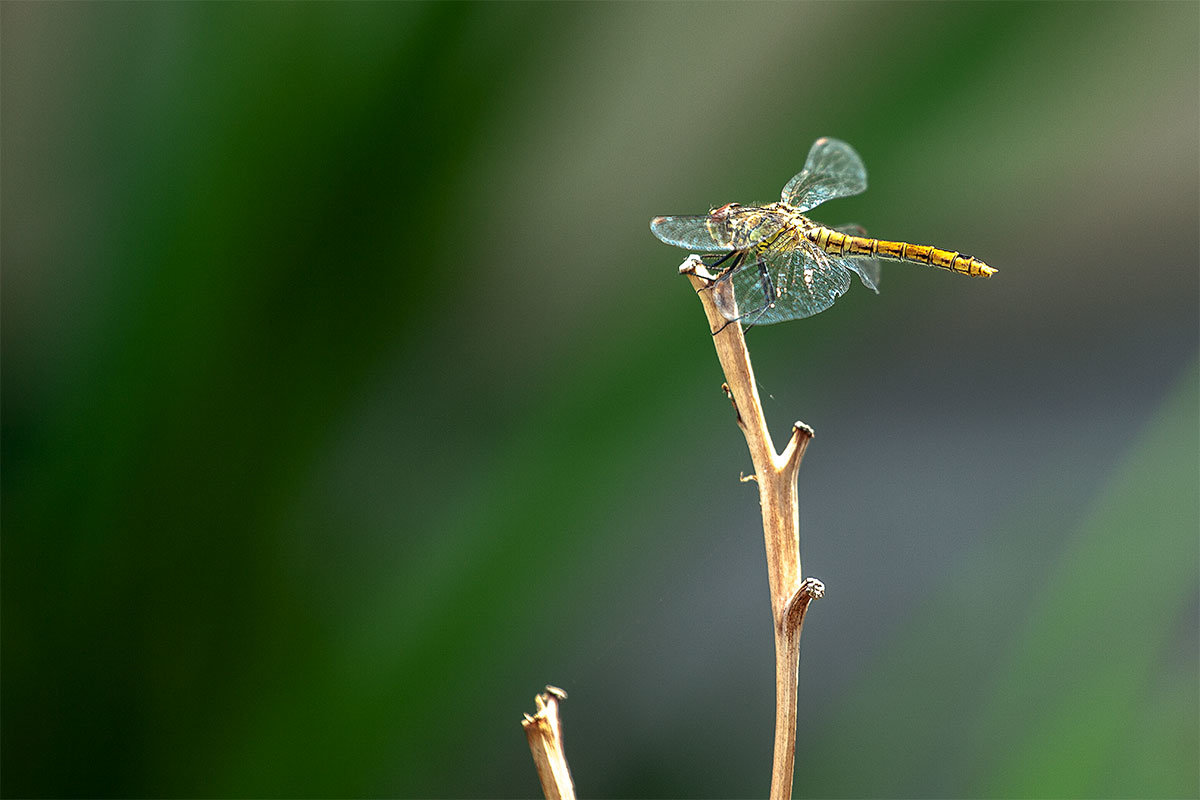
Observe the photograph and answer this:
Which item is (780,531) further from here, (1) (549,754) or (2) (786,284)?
(2) (786,284)

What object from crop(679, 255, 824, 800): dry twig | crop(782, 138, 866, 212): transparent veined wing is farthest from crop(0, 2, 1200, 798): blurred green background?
crop(679, 255, 824, 800): dry twig

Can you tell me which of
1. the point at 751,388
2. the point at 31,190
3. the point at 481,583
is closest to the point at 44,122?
the point at 31,190

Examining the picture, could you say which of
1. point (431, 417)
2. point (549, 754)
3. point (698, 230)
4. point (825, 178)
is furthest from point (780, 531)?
point (431, 417)

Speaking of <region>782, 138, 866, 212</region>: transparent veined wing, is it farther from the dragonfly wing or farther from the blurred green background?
the blurred green background

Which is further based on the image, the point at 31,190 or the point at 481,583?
the point at 31,190

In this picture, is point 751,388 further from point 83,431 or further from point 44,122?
Answer: point 44,122

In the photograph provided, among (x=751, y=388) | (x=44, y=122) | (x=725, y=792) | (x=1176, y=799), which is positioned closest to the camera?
(x=751, y=388)
